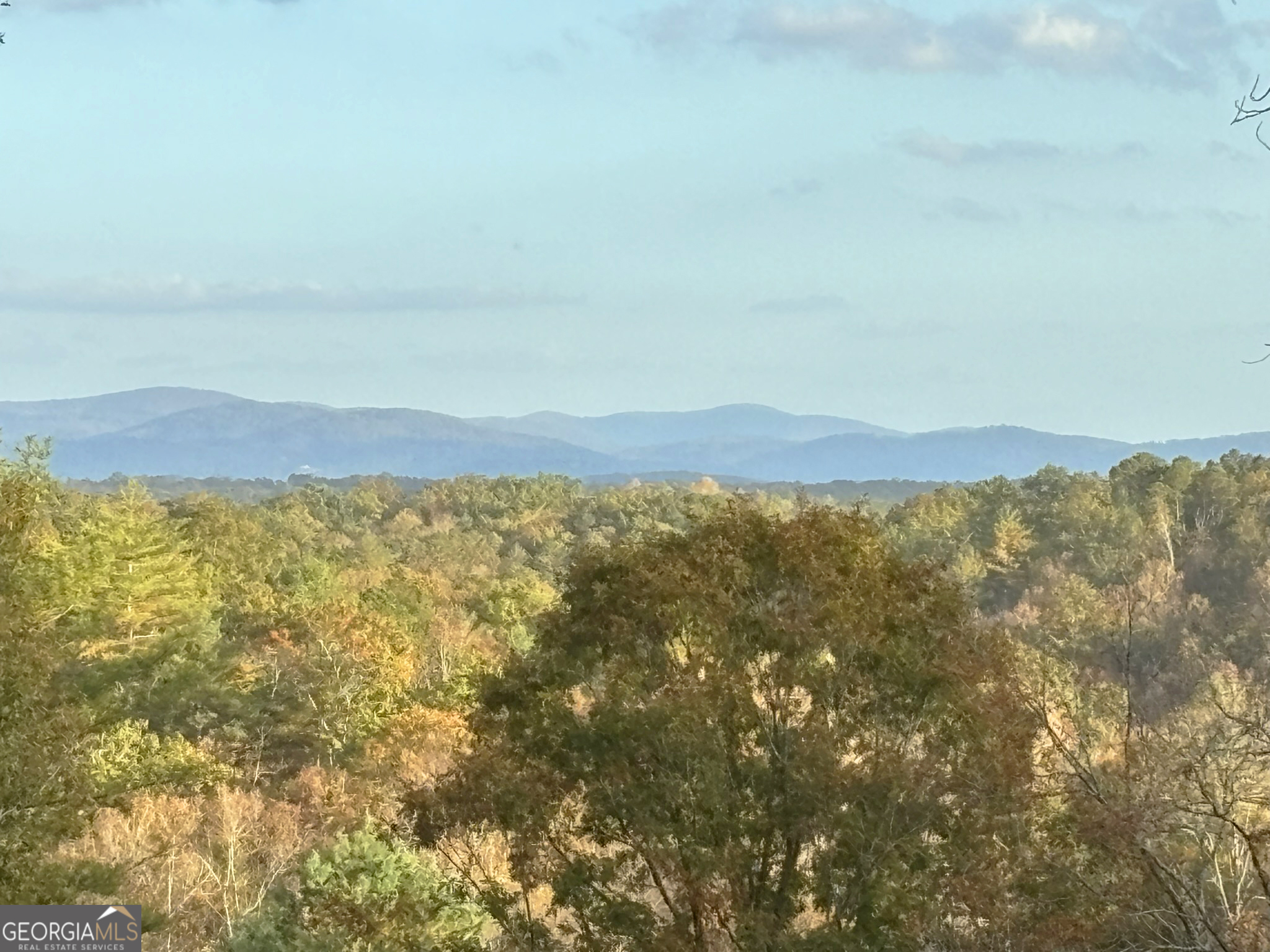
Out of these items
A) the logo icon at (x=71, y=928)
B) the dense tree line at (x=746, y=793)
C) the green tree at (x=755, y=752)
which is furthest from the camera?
the logo icon at (x=71, y=928)

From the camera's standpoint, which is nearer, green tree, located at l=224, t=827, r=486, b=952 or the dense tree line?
the dense tree line

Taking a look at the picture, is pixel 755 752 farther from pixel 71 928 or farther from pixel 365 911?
pixel 71 928

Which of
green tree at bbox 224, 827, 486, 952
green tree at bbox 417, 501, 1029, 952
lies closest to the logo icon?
green tree at bbox 224, 827, 486, 952

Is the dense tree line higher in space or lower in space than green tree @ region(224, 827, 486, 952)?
higher

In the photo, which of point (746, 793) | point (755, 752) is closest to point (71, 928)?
point (746, 793)

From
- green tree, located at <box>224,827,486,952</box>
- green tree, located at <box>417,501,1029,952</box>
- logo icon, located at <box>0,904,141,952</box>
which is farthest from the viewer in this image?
green tree, located at <box>224,827,486,952</box>

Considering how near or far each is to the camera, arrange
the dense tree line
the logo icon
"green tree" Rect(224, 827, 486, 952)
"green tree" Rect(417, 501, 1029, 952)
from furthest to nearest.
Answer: "green tree" Rect(224, 827, 486, 952) < the logo icon < "green tree" Rect(417, 501, 1029, 952) < the dense tree line

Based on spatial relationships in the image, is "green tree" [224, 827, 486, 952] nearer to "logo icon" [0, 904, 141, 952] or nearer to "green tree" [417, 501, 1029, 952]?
"logo icon" [0, 904, 141, 952]

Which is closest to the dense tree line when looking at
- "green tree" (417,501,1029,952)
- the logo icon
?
"green tree" (417,501,1029,952)

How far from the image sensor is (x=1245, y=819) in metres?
18.8

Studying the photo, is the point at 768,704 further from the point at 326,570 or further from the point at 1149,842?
the point at 326,570

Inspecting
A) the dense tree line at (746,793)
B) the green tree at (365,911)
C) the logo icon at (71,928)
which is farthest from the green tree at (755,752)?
the logo icon at (71,928)

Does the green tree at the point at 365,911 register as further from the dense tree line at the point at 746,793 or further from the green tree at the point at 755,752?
the green tree at the point at 755,752

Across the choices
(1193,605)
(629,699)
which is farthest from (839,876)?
(1193,605)
